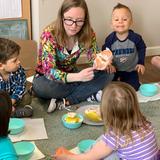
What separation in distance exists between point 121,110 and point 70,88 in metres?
0.86

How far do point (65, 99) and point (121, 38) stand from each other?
0.61m

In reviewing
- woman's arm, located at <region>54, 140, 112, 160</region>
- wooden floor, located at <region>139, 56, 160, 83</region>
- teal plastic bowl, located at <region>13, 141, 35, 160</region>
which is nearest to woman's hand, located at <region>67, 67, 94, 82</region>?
teal plastic bowl, located at <region>13, 141, 35, 160</region>

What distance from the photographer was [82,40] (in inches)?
75.4

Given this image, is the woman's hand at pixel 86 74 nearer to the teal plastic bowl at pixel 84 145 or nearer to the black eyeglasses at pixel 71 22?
the black eyeglasses at pixel 71 22

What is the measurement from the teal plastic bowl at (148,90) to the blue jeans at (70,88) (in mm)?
211

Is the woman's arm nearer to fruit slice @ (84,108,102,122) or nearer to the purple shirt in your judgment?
the purple shirt

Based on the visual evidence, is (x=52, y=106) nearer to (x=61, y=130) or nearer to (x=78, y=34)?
(x=61, y=130)

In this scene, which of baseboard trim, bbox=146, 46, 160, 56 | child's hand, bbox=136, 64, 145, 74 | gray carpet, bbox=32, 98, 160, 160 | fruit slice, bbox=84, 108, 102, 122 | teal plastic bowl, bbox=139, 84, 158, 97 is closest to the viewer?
gray carpet, bbox=32, 98, 160, 160

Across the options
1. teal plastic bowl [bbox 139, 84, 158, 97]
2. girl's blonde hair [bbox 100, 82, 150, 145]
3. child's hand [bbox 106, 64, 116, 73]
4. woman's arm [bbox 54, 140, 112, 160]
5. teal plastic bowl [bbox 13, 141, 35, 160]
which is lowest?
teal plastic bowl [bbox 13, 141, 35, 160]

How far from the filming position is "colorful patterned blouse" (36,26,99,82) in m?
1.84

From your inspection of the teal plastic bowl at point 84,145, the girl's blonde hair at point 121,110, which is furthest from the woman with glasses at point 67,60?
the girl's blonde hair at point 121,110

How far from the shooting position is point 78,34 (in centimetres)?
191

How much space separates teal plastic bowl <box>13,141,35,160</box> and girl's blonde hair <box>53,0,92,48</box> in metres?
0.62

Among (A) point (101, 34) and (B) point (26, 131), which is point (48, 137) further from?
(A) point (101, 34)
